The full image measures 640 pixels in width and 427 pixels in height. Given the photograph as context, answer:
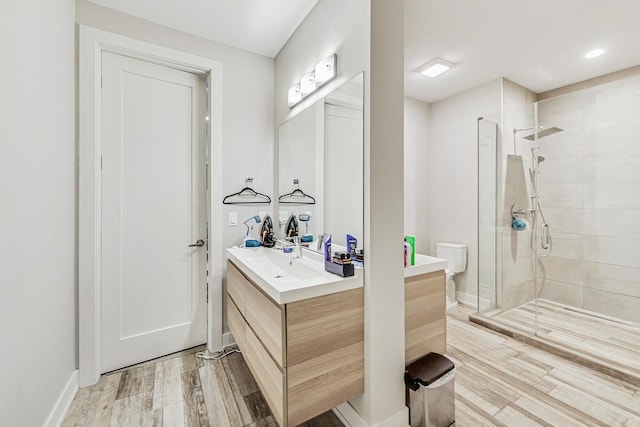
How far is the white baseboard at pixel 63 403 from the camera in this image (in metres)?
1.49

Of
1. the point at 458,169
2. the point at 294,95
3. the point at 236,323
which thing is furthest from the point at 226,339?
the point at 458,169

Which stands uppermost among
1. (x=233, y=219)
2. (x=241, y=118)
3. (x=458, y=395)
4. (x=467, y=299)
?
(x=241, y=118)

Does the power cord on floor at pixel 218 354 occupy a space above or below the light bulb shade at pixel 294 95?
below

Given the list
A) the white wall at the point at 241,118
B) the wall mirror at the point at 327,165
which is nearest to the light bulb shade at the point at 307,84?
the wall mirror at the point at 327,165

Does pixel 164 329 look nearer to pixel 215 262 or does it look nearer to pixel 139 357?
pixel 139 357

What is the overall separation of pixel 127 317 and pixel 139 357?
1.09ft

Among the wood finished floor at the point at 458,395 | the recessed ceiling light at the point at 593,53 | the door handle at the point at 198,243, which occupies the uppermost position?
the recessed ceiling light at the point at 593,53

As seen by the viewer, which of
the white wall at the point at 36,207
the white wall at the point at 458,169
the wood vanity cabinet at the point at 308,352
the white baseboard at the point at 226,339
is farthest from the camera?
the white wall at the point at 458,169

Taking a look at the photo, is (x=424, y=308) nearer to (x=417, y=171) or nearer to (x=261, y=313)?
(x=261, y=313)

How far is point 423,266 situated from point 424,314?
1.01ft

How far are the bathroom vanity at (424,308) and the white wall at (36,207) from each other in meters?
1.84

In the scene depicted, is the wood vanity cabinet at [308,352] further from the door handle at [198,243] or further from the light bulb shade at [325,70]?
the light bulb shade at [325,70]

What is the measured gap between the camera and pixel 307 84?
199 cm

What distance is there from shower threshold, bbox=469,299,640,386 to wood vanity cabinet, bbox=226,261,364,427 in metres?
1.91
